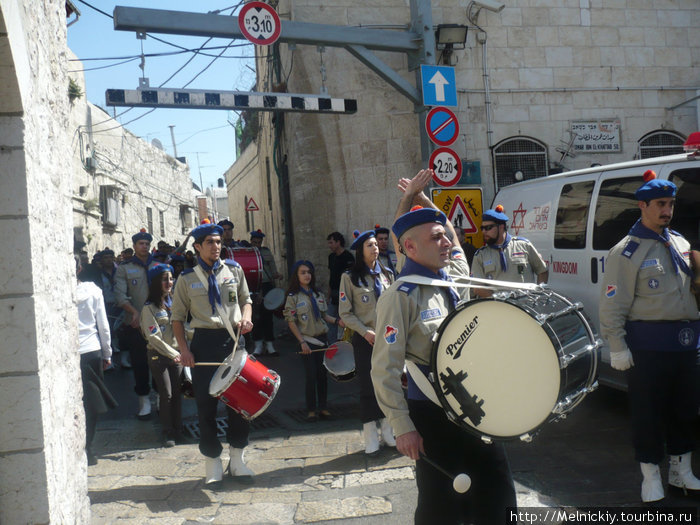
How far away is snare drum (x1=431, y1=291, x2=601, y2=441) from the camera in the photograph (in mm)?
2762

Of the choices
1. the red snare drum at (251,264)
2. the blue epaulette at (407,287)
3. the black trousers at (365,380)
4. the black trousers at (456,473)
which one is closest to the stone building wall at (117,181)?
the red snare drum at (251,264)

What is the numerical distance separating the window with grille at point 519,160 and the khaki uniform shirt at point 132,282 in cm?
643

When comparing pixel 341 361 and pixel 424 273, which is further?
pixel 341 361

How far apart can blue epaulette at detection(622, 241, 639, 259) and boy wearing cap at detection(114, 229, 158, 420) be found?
5248 millimetres

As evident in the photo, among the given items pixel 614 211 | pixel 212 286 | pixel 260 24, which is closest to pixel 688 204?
pixel 614 211

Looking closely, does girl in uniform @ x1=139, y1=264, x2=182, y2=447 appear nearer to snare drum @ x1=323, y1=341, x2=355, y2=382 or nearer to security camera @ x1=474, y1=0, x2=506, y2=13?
snare drum @ x1=323, y1=341, x2=355, y2=382

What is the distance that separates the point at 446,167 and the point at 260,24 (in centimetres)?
322

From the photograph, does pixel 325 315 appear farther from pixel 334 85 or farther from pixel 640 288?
pixel 334 85

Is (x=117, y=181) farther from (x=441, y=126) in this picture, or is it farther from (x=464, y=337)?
(x=464, y=337)

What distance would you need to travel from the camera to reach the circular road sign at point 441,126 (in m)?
8.84

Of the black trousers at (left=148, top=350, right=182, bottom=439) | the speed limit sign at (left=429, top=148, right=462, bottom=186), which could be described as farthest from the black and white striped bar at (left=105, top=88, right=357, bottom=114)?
the black trousers at (left=148, top=350, right=182, bottom=439)

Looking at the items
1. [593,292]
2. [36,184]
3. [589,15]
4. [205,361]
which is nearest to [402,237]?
[36,184]

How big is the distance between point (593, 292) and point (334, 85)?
7207 mm

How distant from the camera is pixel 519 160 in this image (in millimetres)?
12109
